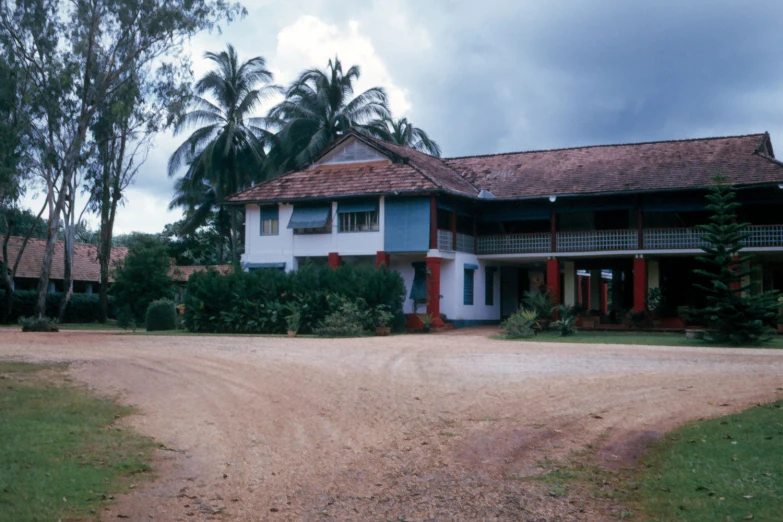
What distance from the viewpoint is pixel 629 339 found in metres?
24.9

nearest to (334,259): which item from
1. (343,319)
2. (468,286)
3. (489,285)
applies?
(468,286)

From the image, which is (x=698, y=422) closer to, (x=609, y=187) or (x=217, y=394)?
(x=217, y=394)

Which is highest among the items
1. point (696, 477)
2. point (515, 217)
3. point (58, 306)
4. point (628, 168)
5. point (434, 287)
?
point (628, 168)

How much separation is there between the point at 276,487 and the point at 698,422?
5.34 meters

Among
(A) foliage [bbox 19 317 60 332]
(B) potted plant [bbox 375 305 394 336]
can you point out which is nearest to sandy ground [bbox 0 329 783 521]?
(B) potted plant [bbox 375 305 394 336]

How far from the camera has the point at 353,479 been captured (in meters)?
7.76

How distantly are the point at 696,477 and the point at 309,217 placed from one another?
27310 millimetres

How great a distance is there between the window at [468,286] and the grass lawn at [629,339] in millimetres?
5697

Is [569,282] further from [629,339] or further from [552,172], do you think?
[629,339]

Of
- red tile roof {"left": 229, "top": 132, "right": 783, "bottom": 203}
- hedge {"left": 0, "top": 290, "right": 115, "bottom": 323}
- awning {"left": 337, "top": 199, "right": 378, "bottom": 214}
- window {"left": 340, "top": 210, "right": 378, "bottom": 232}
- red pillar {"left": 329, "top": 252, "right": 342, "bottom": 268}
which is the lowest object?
hedge {"left": 0, "top": 290, "right": 115, "bottom": 323}

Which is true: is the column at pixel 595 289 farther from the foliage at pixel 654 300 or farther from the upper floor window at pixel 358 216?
the upper floor window at pixel 358 216

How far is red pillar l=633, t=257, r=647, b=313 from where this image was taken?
31.0m

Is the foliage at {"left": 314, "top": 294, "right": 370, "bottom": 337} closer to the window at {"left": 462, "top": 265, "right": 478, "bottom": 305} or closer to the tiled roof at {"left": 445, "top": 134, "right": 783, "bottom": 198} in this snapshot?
the window at {"left": 462, "top": 265, "right": 478, "bottom": 305}

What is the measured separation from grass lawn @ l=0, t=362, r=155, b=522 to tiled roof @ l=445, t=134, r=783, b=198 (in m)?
23.3
